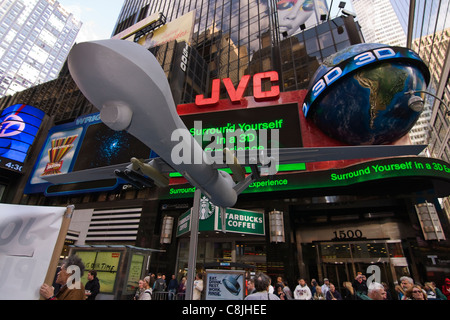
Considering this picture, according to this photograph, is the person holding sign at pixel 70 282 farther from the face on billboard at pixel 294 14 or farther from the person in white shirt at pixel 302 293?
A: the face on billboard at pixel 294 14

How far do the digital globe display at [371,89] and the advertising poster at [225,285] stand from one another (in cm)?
977

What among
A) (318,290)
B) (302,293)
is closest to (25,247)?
(302,293)

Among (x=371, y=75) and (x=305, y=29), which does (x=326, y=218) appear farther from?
(x=305, y=29)

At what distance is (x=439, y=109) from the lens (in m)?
37.3

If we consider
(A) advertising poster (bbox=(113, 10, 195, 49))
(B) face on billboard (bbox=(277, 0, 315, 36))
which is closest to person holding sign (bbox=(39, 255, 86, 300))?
(A) advertising poster (bbox=(113, 10, 195, 49))

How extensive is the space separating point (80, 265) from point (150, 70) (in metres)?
3.22

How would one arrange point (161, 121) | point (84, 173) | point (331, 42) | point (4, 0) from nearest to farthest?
1. point (161, 121)
2. point (84, 173)
3. point (331, 42)
4. point (4, 0)

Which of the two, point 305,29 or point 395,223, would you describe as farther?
point 305,29

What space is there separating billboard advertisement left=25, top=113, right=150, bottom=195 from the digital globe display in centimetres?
1285

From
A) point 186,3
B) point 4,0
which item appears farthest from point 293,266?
point 4,0

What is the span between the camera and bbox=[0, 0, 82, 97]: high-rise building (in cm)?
11594

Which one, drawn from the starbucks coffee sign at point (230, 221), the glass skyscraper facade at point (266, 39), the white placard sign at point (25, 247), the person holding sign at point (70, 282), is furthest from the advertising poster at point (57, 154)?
the white placard sign at point (25, 247)

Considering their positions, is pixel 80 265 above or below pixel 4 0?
below

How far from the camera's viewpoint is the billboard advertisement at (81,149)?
56.9ft
